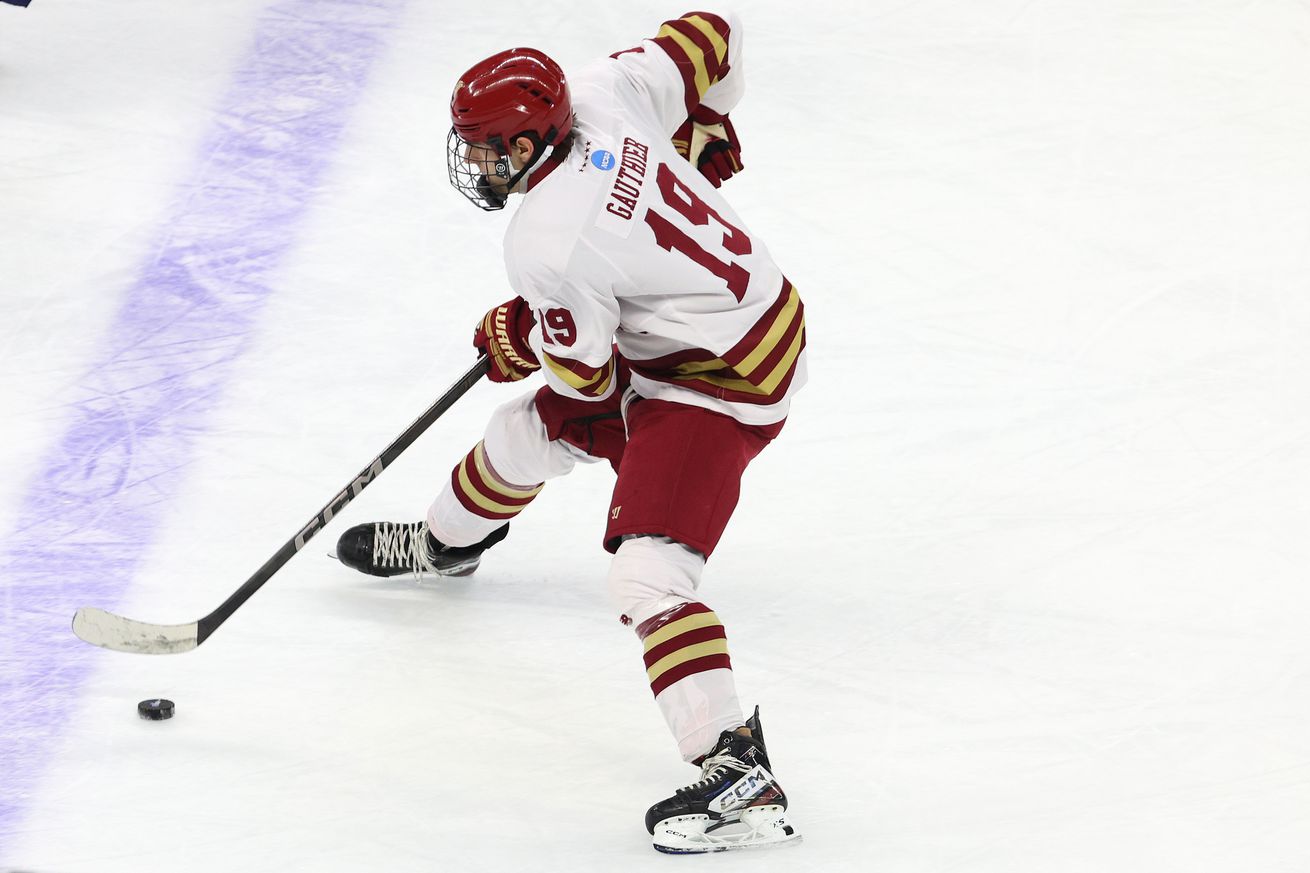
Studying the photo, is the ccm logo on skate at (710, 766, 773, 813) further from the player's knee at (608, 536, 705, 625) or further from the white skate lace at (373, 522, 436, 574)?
the white skate lace at (373, 522, 436, 574)

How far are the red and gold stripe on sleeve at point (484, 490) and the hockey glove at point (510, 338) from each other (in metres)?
0.23

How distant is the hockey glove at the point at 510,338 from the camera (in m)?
2.79

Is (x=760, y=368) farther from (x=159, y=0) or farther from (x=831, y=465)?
(x=159, y=0)

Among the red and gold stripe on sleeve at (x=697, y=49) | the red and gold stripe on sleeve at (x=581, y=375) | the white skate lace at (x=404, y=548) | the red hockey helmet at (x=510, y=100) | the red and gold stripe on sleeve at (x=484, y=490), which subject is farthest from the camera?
the white skate lace at (x=404, y=548)

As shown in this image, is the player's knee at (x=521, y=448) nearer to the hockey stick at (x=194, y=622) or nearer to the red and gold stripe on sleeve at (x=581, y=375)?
the hockey stick at (x=194, y=622)

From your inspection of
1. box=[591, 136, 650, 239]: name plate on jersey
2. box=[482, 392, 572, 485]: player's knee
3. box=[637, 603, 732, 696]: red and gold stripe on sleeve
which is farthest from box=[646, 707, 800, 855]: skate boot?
box=[591, 136, 650, 239]: name plate on jersey

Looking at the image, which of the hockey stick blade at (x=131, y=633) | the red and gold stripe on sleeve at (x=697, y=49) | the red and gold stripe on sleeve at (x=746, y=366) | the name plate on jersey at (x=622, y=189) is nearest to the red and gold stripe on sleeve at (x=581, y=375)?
the red and gold stripe on sleeve at (x=746, y=366)

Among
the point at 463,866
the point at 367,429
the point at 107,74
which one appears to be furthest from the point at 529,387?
the point at 107,74

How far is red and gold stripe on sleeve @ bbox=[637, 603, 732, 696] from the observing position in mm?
2516

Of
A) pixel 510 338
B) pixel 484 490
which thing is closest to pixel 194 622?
pixel 484 490

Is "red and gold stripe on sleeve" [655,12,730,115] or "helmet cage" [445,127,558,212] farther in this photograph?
"red and gold stripe on sleeve" [655,12,730,115]

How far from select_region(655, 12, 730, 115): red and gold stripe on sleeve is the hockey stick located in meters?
0.61

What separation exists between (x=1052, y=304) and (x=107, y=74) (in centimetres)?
278

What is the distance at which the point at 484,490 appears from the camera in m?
3.06
